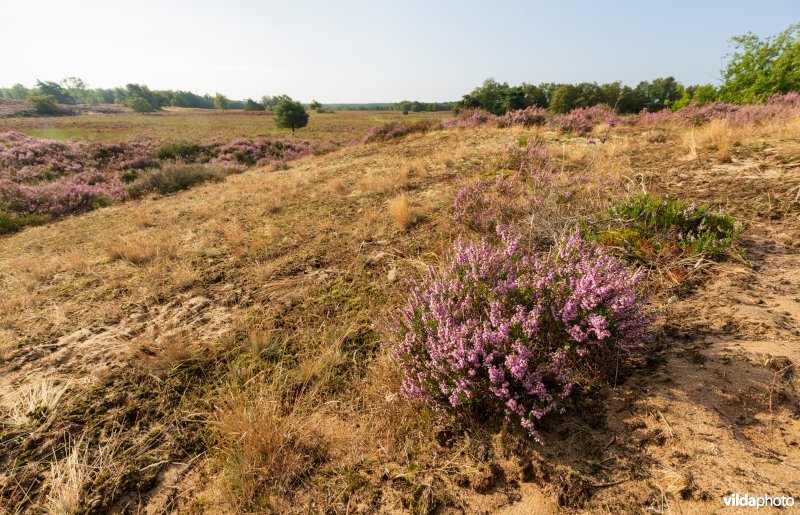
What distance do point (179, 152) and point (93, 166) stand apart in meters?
4.98

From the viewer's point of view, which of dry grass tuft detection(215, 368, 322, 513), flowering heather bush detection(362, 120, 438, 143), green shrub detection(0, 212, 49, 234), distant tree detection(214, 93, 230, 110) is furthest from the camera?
distant tree detection(214, 93, 230, 110)

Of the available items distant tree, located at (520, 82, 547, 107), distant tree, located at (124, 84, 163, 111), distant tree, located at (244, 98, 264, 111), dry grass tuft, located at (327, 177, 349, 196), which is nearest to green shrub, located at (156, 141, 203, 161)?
dry grass tuft, located at (327, 177, 349, 196)

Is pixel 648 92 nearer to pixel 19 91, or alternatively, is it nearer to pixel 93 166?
pixel 93 166

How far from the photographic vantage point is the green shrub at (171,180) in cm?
1389

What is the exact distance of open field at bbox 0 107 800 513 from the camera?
1.66 metres

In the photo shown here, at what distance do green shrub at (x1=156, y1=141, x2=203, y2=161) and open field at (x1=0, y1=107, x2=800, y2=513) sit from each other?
850 inches

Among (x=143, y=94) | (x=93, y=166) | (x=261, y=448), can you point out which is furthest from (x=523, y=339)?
(x=143, y=94)

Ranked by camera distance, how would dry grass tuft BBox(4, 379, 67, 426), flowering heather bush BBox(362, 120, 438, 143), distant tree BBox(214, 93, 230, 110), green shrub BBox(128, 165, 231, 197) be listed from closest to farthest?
dry grass tuft BBox(4, 379, 67, 426)
green shrub BBox(128, 165, 231, 197)
flowering heather bush BBox(362, 120, 438, 143)
distant tree BBox(214, 93, 230, 110)

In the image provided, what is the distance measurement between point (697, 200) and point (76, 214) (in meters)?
17.9

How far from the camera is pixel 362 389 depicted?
2.50 m

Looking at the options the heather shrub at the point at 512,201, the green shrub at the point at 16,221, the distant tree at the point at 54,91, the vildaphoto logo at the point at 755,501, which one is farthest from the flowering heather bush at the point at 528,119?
the distant tree at the point at 54,91

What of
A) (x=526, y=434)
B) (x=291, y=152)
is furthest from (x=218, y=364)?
(x=291, y=152)

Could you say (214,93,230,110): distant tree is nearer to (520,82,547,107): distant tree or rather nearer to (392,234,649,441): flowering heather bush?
(520,82,547,107): distant tree

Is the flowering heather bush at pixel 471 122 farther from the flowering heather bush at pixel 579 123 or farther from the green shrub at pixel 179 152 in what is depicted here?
the green shrub at pixel 179 152
